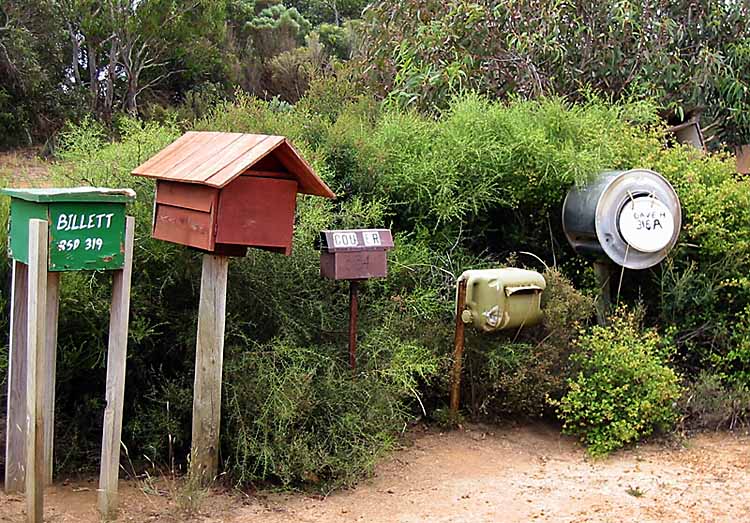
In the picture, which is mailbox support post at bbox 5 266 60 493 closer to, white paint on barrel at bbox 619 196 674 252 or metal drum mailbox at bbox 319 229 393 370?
metal drum mailbox at bbox 319 229 393 370

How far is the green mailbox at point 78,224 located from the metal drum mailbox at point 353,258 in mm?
1292

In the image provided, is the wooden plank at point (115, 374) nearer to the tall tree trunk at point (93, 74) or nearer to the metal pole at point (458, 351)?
the metal pole at point (458, 351)

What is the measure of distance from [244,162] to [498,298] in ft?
7.66

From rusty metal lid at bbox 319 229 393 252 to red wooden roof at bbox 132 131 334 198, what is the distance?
455mm

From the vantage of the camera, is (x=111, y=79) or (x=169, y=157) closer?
(x=169, y=157)

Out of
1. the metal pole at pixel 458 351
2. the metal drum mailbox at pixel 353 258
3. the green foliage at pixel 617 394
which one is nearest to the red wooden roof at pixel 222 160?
the metal drum mailbox at pixel 353 258

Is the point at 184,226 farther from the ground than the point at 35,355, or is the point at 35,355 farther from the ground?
the point at 184,226

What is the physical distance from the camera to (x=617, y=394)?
19.8ft

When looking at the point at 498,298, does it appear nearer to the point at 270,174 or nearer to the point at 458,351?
the point at 458,351

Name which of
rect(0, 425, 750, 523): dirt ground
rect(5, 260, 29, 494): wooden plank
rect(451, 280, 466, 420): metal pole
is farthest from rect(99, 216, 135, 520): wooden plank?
rect(451, 280, 466, 420): metal pole

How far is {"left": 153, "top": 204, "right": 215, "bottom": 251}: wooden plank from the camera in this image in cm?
452

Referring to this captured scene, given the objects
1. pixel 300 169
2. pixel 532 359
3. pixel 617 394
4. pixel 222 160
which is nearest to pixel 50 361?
pixel 222 160

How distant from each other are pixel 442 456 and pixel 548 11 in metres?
5.85

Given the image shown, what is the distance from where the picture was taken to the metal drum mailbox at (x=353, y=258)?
17.0ft
